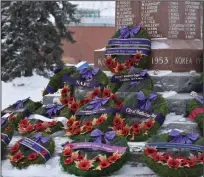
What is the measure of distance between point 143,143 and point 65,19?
10926 millimetres

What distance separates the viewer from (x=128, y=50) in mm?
5395

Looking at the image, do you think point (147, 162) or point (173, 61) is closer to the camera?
point (147, 162)

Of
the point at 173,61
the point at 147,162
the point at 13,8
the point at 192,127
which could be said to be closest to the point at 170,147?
the point at 147,162

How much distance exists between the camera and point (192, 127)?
14.1 ft

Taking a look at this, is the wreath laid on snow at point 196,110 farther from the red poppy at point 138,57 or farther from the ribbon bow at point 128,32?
the ribbon bow at point 128,32

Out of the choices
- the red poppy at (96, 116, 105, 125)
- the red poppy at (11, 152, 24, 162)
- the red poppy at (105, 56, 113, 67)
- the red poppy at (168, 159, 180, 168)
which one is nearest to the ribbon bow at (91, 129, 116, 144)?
the red poppy at (96, 116, 105, 125)

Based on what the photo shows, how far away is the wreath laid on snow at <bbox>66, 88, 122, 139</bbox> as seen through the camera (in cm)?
421

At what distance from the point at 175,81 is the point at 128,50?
0.77 metres

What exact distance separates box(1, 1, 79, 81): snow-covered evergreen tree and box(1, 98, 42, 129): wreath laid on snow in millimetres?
7964

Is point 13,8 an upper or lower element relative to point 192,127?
upper

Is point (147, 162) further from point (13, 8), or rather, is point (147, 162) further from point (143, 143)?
point (13, 8)

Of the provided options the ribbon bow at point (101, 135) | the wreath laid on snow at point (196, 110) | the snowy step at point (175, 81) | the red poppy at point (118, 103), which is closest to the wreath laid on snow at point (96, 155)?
the ribbon bow at point (101, 135)

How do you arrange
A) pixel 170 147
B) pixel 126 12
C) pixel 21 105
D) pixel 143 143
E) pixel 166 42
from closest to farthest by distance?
pixel 170 147 → pixel 143 143 → pixel 21 105 → pixel 166 42 → pixel 126 12

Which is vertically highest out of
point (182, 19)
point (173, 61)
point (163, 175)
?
point (182, 19)
